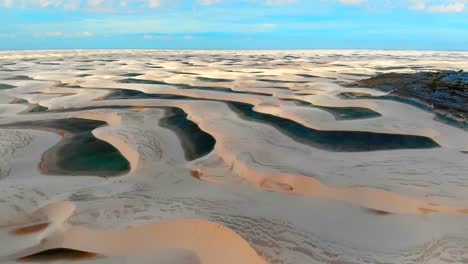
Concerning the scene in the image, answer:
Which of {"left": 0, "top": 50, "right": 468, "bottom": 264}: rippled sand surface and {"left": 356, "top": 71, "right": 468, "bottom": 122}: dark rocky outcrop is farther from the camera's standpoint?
{"left": 356, "top": 71, "right": 468, "bottom": 122}: dark rocky outcrop

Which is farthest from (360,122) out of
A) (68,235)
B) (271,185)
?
(68,235)

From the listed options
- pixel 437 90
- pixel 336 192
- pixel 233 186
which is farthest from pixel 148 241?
pixel 437 90

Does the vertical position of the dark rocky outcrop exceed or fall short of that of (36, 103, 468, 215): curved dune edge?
it exceeds it

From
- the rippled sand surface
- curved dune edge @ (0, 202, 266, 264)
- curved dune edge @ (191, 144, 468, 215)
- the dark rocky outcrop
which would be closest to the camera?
curved dune edge @ (0, 202, 266, 264)

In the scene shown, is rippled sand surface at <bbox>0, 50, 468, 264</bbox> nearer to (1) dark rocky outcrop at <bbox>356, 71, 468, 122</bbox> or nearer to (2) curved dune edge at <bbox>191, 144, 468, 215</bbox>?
(2) curved dune edge at <bbox>191, 144, 468, 215</bbox>

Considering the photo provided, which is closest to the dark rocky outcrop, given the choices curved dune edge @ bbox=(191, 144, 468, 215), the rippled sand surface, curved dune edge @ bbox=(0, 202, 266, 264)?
the rippled sand surface

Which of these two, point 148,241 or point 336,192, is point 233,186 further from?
point 148,241
